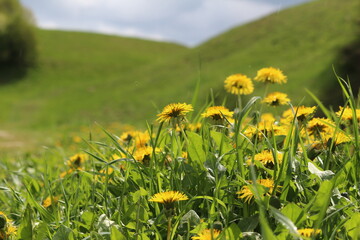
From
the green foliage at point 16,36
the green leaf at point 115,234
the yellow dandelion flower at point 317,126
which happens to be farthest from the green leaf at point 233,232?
the green foliage at point 16,36

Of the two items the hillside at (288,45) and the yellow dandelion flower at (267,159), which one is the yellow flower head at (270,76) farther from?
the hillside at (288,45)

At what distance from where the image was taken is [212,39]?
26.9 meters

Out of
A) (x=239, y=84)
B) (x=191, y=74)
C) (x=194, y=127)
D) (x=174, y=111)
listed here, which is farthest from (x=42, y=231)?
(x=191, y=74)

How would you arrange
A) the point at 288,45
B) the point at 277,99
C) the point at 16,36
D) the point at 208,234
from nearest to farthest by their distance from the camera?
1. the point at 208,234
2. the point at 277,99
3. the point at 288,45
4. the point at 16,36

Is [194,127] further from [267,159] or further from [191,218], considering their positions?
[191,218]

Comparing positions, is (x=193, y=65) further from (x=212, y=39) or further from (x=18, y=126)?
(x=18, y=126)

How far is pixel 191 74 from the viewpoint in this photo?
21859 mm

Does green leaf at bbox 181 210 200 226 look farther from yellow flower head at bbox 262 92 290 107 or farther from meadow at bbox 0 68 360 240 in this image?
yellow flower head at bbox 262 92 290 107

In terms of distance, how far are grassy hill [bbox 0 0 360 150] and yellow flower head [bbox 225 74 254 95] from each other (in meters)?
12.4

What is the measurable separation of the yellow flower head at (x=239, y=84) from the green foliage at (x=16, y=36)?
3425 cm

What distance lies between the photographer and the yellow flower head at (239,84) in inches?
70.4

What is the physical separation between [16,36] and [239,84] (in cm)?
3509

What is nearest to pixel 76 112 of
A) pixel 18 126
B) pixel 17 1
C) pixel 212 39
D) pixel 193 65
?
pixel 18 126

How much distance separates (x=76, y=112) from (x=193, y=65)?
7.31 metres
